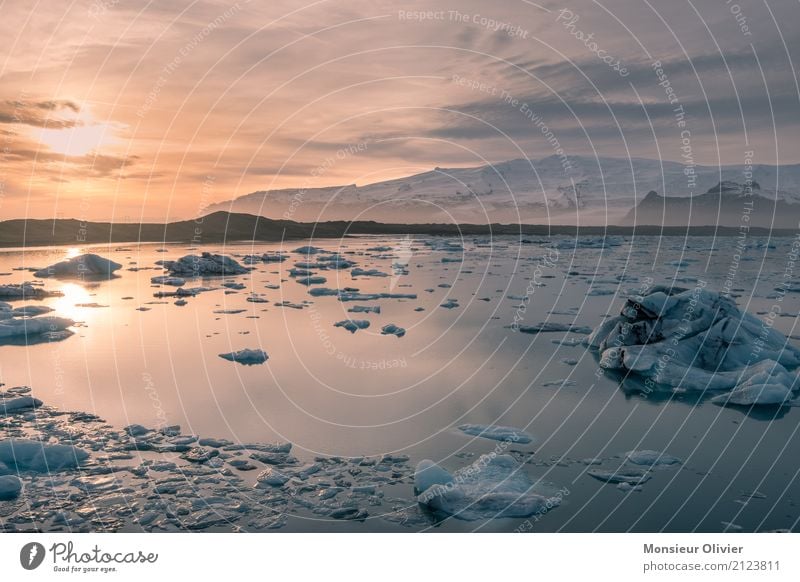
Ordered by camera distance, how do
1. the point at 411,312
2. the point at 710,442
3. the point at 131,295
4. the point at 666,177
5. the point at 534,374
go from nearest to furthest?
the point at 710,442, the point at 534,374, the point at 411,312, the point at 131,295, the point at 666,177

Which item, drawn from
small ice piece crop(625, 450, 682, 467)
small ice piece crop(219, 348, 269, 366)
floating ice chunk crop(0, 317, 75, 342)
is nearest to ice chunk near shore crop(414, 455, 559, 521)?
small ice piece crop(625, 450, 682, 467)

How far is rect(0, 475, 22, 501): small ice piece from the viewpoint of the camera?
823 centimetres

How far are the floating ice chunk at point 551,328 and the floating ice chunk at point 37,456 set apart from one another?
14666 millimetres

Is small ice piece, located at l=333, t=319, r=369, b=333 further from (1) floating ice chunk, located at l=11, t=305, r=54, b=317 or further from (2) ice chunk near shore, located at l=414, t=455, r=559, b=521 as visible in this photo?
(2) ice chunk near shore, located at l=414, t=455, r=559, b=521

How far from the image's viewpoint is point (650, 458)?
9812 mm

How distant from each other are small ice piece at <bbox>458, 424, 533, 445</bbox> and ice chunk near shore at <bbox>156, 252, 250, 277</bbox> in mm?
32948

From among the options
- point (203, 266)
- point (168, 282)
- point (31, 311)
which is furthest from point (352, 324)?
point (203, 266)

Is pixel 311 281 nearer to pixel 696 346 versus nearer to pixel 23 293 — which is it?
pixel 23 293

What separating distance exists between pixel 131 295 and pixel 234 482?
77.8ft

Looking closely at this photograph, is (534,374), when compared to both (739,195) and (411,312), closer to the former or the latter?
(411,312)

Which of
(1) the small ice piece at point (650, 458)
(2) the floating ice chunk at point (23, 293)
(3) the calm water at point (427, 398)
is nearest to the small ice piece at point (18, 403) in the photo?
(3) the calm water at point (427, 398)

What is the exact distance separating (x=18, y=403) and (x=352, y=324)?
11.1 meters
